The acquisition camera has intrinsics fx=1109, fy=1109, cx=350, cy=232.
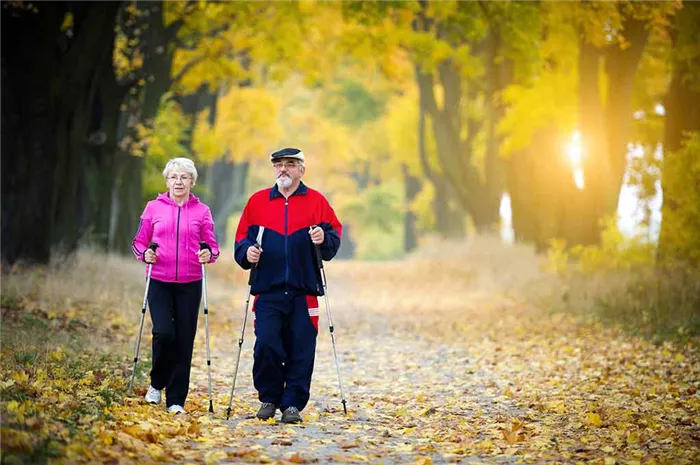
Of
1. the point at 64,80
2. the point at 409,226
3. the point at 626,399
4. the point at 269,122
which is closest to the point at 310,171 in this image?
the point at 409,226

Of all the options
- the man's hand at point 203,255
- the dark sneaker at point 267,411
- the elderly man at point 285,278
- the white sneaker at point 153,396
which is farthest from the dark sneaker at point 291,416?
the man's hand at point 203,255

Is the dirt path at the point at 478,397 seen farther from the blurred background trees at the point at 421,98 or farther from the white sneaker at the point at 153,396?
the blurred background trees at the point at 421,98

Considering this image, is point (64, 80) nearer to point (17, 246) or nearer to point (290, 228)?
point (17, 246)

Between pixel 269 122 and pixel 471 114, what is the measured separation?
8.41m

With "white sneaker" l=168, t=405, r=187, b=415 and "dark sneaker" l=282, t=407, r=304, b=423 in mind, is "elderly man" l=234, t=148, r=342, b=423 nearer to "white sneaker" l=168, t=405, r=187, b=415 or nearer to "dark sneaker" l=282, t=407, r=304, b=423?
"dark sneaker" l=282, t=407, r=304, b=423

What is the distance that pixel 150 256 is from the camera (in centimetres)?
827

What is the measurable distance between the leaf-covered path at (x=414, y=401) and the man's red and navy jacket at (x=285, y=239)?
1.08 metres

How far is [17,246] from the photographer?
650 inches

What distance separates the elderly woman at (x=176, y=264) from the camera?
8391 millimetres

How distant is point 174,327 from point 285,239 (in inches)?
42.5

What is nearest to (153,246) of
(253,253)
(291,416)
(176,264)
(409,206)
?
(176,264)

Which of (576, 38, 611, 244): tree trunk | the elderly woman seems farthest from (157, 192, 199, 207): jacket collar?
(576, 38, 611, 244): tree trunk

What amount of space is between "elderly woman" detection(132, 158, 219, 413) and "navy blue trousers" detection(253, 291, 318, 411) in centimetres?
54

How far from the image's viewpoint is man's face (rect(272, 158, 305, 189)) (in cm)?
840
